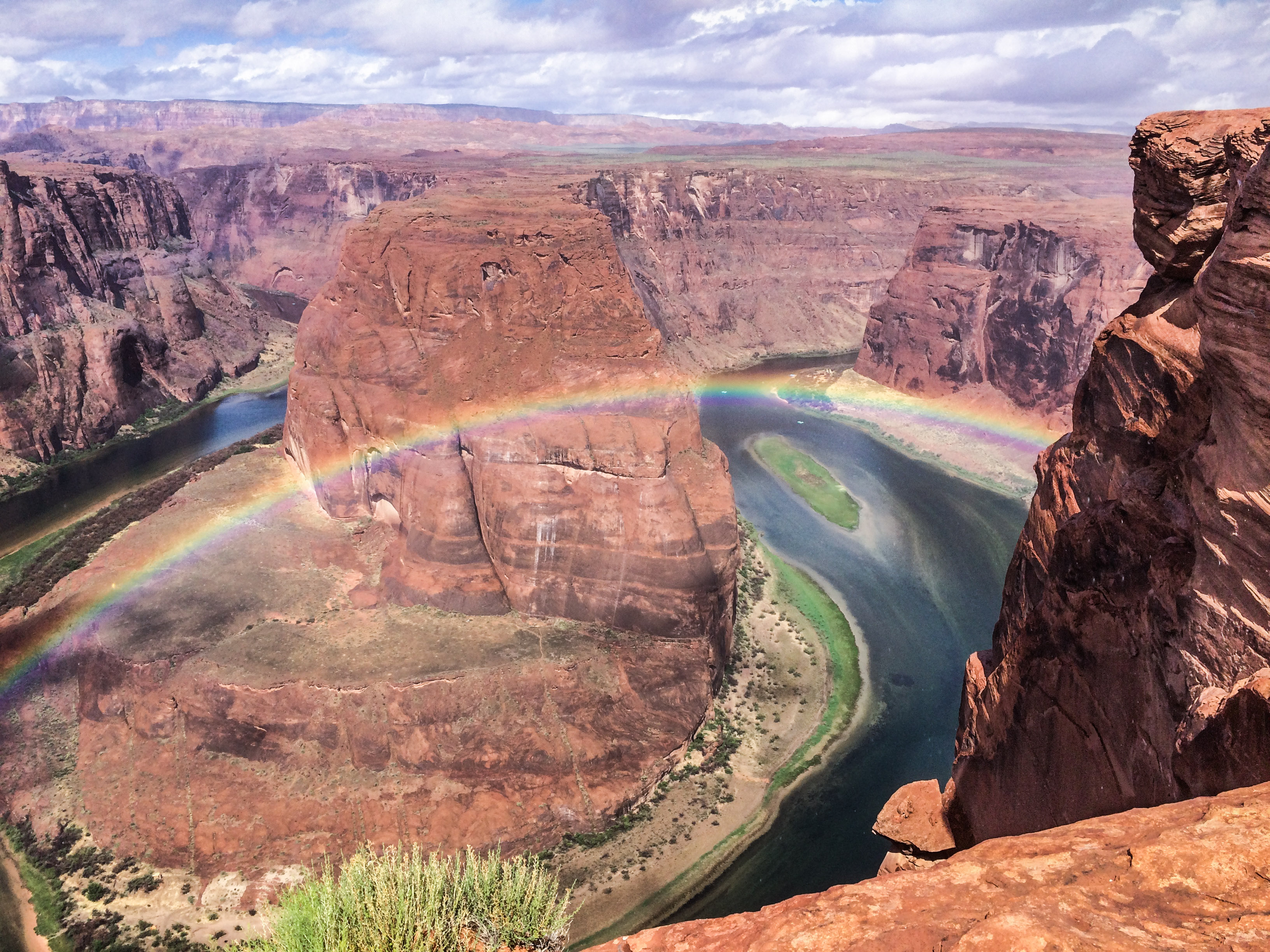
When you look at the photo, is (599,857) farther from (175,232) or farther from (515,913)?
(175,232)

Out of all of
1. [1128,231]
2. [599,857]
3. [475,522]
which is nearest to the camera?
[599,857]

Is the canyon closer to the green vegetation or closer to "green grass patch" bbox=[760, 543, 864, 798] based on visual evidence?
"green grass patch" bbox=[760, 543, 864, 798]

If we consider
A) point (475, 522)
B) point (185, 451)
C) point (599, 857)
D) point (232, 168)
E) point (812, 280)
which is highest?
point (232, 168)

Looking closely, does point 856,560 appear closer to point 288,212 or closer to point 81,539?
point 81,539

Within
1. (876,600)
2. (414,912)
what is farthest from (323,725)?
(876,600)

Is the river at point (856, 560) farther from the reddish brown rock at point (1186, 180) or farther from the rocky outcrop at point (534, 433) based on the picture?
the reddish brown rock at point (1186, 180)

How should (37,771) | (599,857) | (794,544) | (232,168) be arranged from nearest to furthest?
(599,857) < (37,771) < (794,544) < (232,168)

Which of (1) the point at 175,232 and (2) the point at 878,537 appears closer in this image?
(2) the point at 878,537

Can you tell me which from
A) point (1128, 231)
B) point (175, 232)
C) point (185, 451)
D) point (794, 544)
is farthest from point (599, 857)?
point (175, 232)
